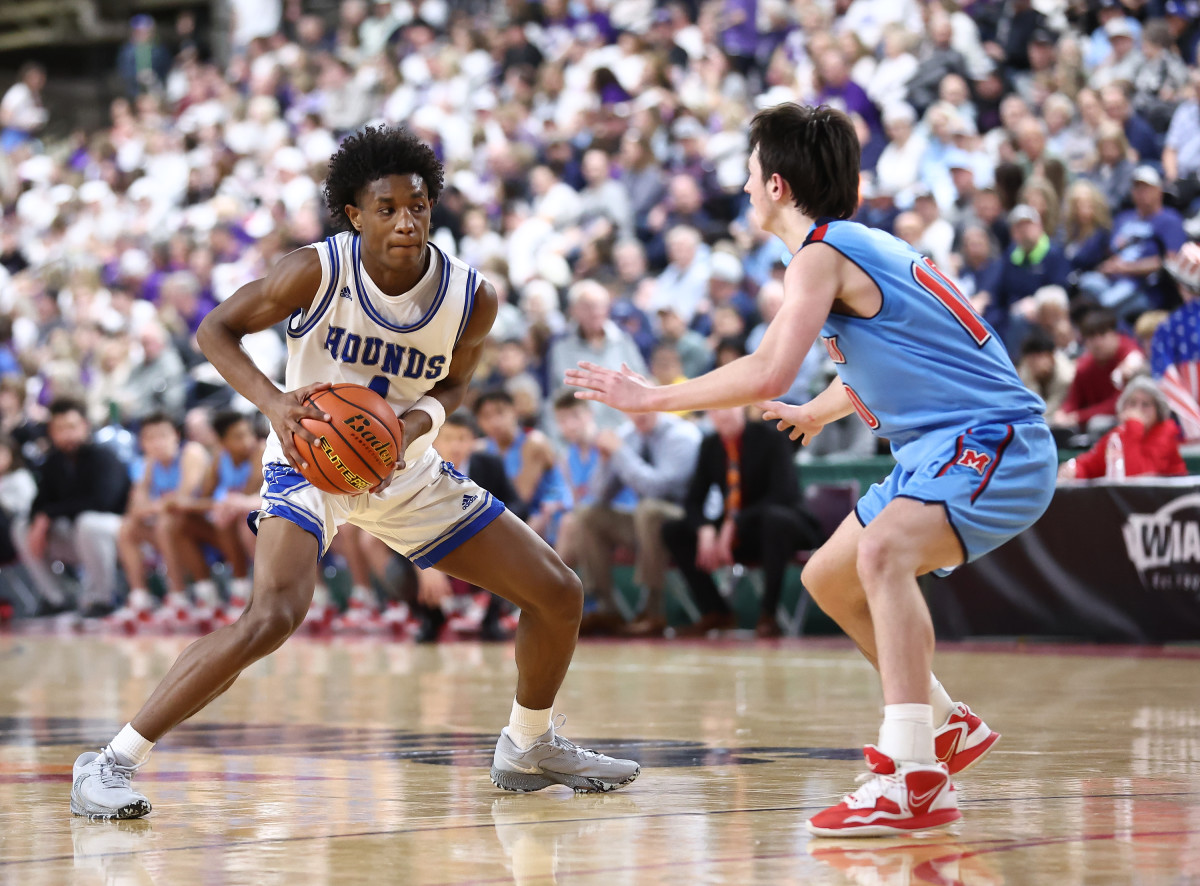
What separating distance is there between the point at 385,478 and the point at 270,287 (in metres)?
0.62

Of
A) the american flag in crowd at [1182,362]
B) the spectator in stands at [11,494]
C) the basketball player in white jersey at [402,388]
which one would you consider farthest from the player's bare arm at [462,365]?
the spectator in stands at [11,494]

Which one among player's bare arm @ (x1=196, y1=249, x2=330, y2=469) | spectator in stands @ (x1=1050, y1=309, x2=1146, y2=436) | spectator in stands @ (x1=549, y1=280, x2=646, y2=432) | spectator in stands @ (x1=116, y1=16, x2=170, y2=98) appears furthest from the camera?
spectator in stands @ (x1=116, y1=16, x2=170, y2=98)

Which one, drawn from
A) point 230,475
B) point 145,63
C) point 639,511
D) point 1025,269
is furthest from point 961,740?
point 145,63

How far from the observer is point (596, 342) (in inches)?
492

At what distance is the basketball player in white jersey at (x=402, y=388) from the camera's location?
4340 millimetres

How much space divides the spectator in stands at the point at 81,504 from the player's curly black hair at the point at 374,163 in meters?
10.3

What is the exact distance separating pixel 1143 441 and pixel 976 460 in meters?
5.94

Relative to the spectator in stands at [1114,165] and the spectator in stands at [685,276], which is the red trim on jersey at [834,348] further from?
the spectator in stands at [685,276]

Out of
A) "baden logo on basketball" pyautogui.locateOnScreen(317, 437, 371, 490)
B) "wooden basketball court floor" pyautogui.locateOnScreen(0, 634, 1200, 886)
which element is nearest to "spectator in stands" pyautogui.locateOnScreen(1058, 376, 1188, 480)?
"wooden basketball court floor" pyautogui.locateOnScreen(0, 634, 1200, 886)

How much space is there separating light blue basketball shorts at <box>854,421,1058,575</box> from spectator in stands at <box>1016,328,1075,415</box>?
659cm

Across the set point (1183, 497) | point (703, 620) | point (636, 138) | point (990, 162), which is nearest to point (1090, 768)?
point (1183, 497)

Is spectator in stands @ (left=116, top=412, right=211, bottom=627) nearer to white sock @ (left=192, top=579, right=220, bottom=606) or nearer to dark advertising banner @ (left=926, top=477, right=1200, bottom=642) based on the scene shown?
white sock @ (left=192, top=579, right=220, bottom=606)

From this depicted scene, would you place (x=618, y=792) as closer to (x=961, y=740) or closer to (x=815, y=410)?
(x=961, y=740)

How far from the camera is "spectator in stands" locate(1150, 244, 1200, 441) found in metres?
9.62
